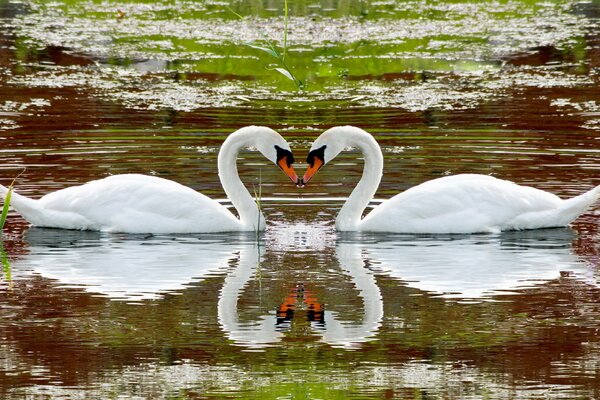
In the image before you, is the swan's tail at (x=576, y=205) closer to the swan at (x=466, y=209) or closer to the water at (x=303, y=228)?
the swan at (x=466, y=209)

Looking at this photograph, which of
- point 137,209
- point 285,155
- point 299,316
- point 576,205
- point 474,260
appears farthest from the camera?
point 285,155

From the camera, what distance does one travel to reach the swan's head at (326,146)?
1159 cm

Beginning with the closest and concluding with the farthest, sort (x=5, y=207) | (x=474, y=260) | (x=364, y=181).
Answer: (x=474, y=260), (x=5, y=207), (x=364, y=181)

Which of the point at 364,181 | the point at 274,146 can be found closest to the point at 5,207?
the point at 274,146

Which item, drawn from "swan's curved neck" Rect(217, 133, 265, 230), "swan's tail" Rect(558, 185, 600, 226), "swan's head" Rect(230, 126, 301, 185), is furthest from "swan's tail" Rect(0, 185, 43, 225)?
"swan's tail" Rect(558, 185, 600, 226)

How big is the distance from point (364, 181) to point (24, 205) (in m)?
2.68

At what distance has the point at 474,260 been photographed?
33.5 ft

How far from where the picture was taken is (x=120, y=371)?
7.32 meters

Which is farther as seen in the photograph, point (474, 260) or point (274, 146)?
point (274, 146)

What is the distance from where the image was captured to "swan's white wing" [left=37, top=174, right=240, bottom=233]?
1132 centimetres

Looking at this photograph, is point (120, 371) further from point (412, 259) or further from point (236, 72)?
point (236, 72)

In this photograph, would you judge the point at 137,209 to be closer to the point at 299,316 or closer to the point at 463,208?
the point at 463,208

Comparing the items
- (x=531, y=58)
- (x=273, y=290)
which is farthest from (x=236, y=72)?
(x=273, y=290)

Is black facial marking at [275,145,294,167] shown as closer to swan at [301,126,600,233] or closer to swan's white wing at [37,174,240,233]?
swan at [301,126,600,233]
